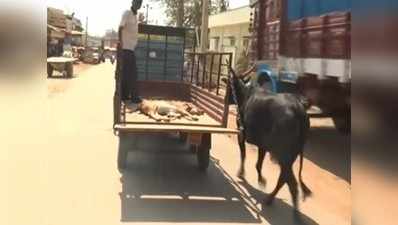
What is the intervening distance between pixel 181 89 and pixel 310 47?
7.79ft

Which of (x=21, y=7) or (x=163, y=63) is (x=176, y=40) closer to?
(x=163, y=63)

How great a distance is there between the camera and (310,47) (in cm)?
850

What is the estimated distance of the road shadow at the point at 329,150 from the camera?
8305mm

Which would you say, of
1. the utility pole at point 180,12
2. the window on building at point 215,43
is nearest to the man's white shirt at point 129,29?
the window on building at point 215,43

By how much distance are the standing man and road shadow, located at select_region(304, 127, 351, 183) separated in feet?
9.83

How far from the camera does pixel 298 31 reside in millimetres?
9125

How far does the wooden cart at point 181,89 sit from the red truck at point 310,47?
3.68 feet

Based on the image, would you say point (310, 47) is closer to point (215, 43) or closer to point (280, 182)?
point (280, 182)

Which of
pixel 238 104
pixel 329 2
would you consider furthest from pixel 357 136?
pixel 329 2

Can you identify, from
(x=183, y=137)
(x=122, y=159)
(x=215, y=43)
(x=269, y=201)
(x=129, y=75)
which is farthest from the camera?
(x=215, y=43)

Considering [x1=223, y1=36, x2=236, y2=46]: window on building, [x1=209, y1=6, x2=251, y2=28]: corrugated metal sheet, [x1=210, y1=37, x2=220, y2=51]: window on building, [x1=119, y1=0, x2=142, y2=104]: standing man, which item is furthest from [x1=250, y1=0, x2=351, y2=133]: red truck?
[x1=210, y1=37, x2=220, y2=51]: window on building

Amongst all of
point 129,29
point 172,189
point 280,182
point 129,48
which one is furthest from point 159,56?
point 280,182

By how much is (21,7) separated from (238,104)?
5.85 meters

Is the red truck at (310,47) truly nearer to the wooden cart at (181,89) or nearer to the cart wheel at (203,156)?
the wooden cart at (181,89)
